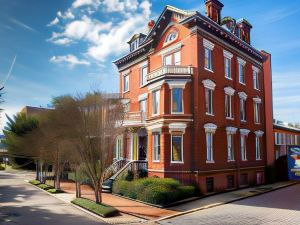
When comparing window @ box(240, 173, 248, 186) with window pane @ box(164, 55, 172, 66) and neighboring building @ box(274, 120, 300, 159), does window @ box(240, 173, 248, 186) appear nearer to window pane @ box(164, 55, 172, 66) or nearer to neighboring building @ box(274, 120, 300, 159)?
neighboring building @ box(274, 120, 300, 159)

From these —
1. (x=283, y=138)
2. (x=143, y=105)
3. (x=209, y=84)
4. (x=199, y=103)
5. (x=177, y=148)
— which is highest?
(x=209, y=84)

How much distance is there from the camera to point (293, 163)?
3297cm

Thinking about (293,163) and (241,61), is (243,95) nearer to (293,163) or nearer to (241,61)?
(241,61)

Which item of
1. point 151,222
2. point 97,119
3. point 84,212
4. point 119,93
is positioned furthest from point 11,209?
point 119,93

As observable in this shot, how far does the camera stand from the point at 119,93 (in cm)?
3441

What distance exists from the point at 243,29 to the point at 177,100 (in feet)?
43.6

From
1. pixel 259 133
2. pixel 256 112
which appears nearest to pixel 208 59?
pixel 256 112

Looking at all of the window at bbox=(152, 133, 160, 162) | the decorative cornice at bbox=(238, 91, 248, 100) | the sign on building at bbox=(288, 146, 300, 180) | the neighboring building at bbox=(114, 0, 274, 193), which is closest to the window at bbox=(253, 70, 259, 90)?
the neighboring building at bbox=(114, 0, 274, 193)

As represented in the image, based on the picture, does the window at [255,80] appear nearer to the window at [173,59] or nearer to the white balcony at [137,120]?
the window at [173,59]

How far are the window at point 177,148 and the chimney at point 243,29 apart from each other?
554 inches

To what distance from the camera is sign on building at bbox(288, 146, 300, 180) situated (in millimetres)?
32688

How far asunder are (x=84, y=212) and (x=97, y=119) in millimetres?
5549

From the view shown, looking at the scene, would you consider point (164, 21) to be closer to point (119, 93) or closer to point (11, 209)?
point (119, 93)

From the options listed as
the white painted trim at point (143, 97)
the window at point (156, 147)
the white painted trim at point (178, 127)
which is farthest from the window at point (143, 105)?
the white painted trim at point (178, 127)
